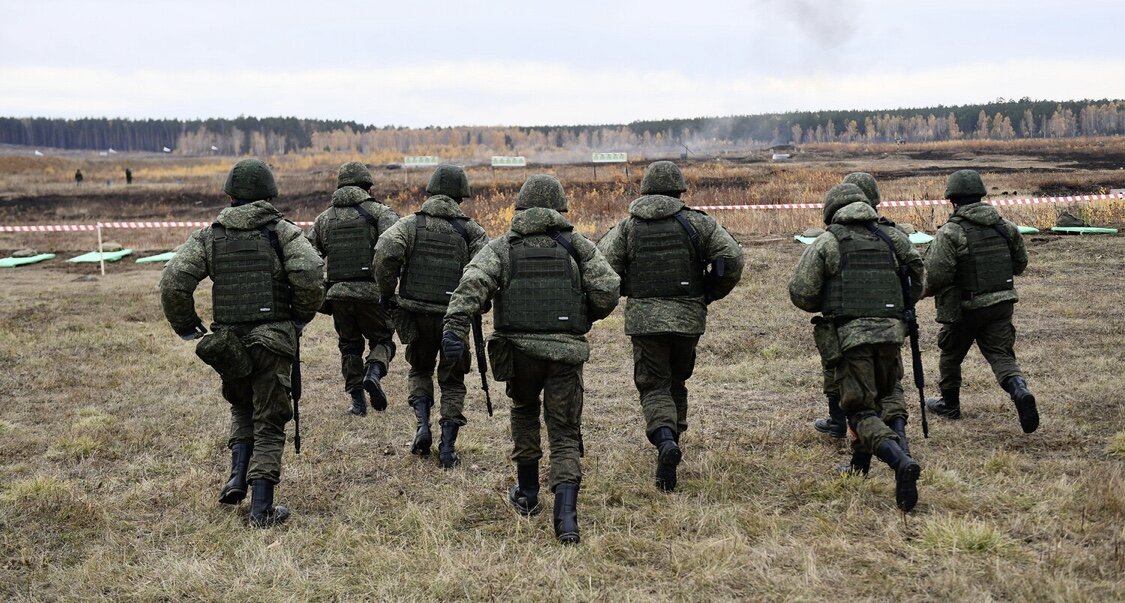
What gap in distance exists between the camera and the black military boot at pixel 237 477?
5.98 m

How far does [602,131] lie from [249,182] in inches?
5362

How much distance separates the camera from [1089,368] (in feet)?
30.8

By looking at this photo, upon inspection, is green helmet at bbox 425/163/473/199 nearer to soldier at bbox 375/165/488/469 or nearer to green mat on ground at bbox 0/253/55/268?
soldier at bbox 375/165/488/469

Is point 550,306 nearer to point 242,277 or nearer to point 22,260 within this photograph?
point 242,277

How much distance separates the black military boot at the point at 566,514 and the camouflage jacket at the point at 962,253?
12.7 ft

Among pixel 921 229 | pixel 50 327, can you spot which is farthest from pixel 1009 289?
pixel 921 229

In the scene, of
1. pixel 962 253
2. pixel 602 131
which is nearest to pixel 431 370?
pixel 962 253

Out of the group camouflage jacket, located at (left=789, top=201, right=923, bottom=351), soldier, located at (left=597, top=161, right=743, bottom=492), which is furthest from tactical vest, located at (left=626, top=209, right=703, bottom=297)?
camouflage jacket, located at (left=789, top=201, right=923, bottom=351)

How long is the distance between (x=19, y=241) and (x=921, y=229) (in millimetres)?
25759

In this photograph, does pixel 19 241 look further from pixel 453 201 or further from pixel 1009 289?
pixel 1009 289

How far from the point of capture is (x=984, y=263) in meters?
7.52

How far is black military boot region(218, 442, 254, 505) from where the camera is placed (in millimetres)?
5980

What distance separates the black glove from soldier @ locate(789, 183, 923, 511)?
7.96ft

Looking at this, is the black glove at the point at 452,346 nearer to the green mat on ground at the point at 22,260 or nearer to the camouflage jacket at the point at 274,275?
the camouflage jacket at the point at 274,275
